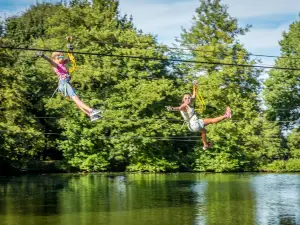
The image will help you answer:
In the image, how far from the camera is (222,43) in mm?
42938

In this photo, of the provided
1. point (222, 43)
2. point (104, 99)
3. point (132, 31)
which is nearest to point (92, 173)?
point (104, 99)

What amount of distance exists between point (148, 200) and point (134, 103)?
15048mm

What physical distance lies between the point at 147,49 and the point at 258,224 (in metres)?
22.6

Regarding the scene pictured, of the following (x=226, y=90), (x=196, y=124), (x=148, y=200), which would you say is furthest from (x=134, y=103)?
(x=196, y=124)

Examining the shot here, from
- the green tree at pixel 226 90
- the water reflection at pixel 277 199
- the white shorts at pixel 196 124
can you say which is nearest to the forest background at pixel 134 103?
the green tree at pixel 226 90

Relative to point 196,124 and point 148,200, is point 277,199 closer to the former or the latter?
point 148,200

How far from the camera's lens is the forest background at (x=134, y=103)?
129 ft

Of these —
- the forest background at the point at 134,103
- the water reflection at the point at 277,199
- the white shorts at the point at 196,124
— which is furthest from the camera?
the forest background at the point at 134,103

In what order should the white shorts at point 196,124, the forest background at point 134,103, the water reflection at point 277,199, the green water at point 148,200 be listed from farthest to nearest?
1. the forest background at point 134,103
2. the water reflection at point 277,199
3. the green water at point 148,200
4. the white shorts at point 196,124

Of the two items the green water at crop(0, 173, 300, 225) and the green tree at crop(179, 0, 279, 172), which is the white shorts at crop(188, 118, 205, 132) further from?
the green tree at crop(179, 0, 279, 172)

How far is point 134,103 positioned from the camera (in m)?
40.1

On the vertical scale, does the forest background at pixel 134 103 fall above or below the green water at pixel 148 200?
above

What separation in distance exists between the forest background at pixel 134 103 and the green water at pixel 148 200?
301 centimetres

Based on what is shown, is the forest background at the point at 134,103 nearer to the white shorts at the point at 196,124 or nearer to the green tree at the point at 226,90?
the green tree at the point at 226,90
